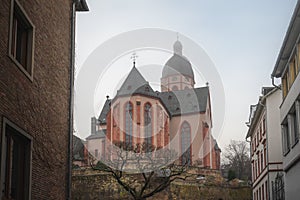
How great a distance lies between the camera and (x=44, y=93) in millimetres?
13430

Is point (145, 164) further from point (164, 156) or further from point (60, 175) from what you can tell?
point (60, 175)

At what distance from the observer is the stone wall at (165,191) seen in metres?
48.1

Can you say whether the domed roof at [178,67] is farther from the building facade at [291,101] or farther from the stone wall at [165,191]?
the building facade at [291,101]

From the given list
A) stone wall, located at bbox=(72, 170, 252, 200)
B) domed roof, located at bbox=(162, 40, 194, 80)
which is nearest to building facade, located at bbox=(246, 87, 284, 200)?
stone wall, located at bbox=(72, 170, 252, 200)

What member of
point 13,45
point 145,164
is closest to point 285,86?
point 13,45

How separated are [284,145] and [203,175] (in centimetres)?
3373

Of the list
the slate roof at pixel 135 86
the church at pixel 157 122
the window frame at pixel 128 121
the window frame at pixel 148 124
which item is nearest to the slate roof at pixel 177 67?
the church at pixel 157 122

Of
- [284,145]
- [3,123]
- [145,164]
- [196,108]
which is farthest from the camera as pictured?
[196,108]

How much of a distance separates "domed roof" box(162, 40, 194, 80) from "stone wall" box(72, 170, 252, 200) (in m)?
33.1

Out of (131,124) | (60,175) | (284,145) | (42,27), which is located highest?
(131,124)

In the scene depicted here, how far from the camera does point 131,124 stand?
2410 inches

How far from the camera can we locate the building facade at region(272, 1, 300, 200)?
1939cm

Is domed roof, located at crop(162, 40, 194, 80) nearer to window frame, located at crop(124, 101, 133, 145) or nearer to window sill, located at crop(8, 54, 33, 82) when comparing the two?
window frame, located at crop(124, 101, 133, 145)

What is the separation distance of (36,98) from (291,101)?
453 inches
